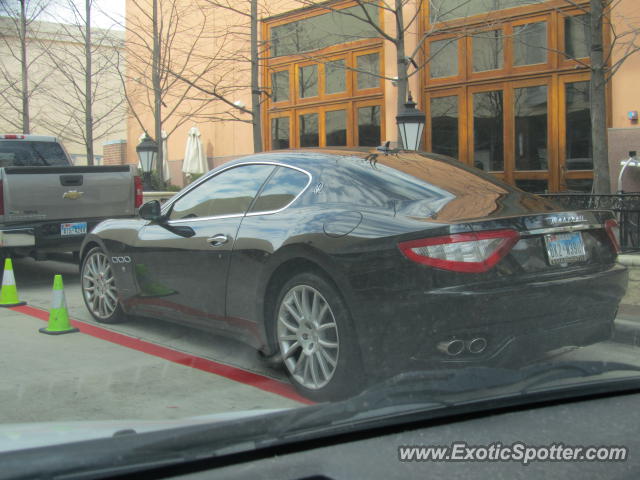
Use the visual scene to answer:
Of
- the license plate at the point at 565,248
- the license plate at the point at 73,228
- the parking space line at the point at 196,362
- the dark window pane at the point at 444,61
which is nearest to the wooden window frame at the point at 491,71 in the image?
the dark window pane at the point at 444,61

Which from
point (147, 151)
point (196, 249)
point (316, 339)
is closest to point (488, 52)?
point (147, 151)

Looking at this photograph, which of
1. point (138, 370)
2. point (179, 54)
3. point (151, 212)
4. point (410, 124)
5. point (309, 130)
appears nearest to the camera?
point (138, 370)

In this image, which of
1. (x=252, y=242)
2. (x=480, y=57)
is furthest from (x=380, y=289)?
(x=480, y=57)

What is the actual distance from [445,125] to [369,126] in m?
1.87

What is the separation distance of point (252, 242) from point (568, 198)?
15.9ft

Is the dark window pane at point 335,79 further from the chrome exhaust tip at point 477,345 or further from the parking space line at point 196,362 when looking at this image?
the chrome exhaust tip at point 477,345

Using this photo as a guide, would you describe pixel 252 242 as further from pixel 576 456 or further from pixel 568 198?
pixel 568 198

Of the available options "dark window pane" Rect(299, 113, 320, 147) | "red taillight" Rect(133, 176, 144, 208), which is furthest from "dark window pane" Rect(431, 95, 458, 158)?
"red taillight" Rect(133, 176, 144, 208)

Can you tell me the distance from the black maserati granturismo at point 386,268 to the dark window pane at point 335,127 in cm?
1062

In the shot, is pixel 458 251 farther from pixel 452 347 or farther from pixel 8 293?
pixel 8 293

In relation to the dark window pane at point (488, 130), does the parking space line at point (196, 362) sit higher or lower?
lower

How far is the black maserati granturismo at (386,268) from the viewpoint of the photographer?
360 centimetres

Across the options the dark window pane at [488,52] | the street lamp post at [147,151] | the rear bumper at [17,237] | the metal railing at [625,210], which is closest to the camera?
the metal railing at [625,210]

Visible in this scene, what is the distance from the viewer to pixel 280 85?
17281mm
